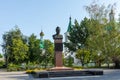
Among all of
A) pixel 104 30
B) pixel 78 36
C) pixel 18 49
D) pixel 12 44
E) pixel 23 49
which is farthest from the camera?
pixel 78 36

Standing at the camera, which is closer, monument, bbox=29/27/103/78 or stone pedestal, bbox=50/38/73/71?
monument, bbox=29/27/103/78

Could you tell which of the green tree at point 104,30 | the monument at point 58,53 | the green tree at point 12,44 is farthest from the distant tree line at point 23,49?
the monument at point 58,53

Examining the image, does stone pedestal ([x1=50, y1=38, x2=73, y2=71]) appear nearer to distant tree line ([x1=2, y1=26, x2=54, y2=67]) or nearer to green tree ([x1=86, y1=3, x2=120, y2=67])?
green tree ([x1=86, y1=3, x2=120, y2=67])

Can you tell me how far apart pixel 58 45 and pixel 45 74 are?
4.90m

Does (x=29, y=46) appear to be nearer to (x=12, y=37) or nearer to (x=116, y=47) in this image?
(x=12, y=37)

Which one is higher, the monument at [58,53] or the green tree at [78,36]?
the green tree at [78,36]

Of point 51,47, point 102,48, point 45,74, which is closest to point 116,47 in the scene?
point 102,48

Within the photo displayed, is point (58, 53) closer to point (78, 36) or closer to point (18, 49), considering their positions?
point (18, 49)

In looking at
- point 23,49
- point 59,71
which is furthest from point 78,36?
point 59,71

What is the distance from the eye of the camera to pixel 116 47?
45062 mm

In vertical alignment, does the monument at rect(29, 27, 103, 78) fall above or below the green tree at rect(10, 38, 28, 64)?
below

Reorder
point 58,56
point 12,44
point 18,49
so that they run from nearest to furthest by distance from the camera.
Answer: point 58,56
point 18,49
point 12,44

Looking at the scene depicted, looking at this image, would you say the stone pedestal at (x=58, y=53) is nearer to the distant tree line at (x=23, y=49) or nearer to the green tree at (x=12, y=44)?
the distant tree line at (x=23, y=49)

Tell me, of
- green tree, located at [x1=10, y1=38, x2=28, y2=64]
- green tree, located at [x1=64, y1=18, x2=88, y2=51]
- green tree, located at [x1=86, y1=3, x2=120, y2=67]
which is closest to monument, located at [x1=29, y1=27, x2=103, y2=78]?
green tree, located at [x1=86, y1=3, x2=120, y2=67]
